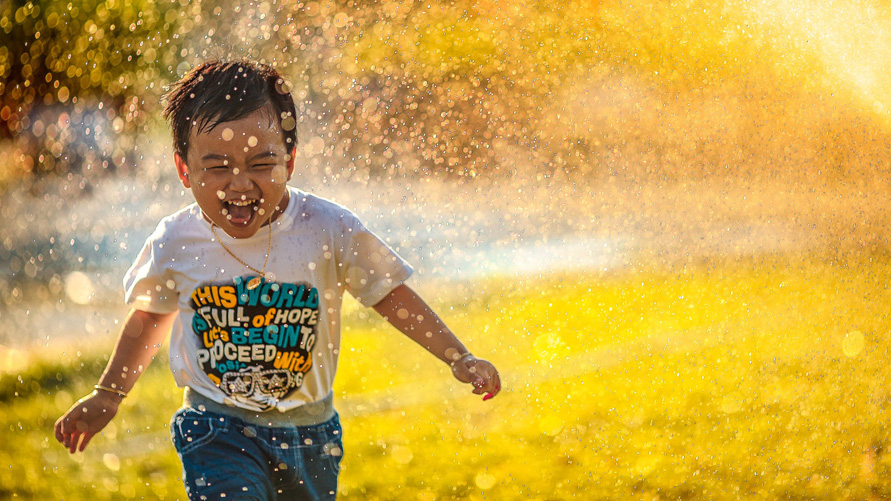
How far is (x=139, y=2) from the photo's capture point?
185 inches

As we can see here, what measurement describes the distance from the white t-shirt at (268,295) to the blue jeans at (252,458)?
0.20 feet

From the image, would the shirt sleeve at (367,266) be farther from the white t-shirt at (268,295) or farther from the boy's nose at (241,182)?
the boy's nose at (241,182)

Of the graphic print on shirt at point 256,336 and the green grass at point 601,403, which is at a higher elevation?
the graphic print on shirt at point 256,336

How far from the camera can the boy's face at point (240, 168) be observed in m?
1.89

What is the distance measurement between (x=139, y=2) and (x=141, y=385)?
6.29 feet

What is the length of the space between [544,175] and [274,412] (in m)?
4.94

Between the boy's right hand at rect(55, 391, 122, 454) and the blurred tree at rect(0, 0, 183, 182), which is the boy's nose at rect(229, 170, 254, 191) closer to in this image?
the boy's right hand at rect(55, 391, 122, 454)

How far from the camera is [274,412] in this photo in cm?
200

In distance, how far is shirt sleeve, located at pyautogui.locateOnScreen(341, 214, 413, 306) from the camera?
2.04 m

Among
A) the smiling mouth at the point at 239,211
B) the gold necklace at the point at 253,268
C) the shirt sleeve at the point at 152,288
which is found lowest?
the shirt sleeve at the point at 152,288

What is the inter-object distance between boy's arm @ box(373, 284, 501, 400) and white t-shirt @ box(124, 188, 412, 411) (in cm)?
4

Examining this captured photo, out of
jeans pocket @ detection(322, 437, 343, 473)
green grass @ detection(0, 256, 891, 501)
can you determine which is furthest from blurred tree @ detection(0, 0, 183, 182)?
jeans pocket @ detection(322, 437, 343, 473)

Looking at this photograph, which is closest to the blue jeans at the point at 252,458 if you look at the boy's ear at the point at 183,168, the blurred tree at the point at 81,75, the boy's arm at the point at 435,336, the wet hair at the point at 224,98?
the boy's arm at the point at 435,336

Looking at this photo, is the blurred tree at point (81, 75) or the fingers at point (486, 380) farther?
the blurred tree at point (81, 75)
